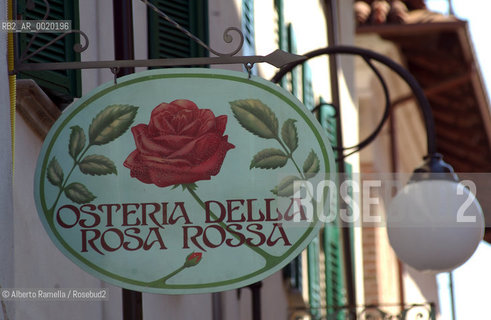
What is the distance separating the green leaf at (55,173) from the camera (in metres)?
4.12

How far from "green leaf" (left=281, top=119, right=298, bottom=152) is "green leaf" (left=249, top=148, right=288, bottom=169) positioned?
0.13 ft

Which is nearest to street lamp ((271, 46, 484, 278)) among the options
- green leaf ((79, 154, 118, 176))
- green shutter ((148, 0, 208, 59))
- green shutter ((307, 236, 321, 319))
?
green shutter ((148, 0, 208, 59))

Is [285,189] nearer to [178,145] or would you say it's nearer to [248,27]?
[178,145]

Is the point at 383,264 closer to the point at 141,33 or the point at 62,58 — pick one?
the point at 141,33

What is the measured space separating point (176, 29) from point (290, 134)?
7.80 ft

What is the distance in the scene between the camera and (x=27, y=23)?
4.50 meters

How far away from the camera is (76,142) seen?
418 centimetres

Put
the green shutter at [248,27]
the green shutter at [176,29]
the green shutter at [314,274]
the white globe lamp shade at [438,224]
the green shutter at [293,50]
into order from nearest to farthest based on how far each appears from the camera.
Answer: the white globe lamp shade at [438,224]
the green shutter at [176,29]
the green shutter at [248,27]
the green shutter at [293,50]
the green shutter at [314,274]

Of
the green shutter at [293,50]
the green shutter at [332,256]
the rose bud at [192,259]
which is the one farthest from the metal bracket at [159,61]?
the green shutter at [332,256]

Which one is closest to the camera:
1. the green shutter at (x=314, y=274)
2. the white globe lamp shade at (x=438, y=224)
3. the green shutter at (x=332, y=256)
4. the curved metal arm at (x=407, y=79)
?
the white globe lamp shade at (x=438, y=224)

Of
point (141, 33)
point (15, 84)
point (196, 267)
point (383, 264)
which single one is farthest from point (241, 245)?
point (383, 264)

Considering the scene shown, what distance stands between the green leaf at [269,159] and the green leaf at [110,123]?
441 mm

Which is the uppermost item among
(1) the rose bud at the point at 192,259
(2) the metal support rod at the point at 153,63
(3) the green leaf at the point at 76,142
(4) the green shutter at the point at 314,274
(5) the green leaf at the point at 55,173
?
(2) the metal support rod at the point at 153,63

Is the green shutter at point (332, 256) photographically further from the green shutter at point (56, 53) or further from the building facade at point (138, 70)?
the green shutter at point (56, 53)
